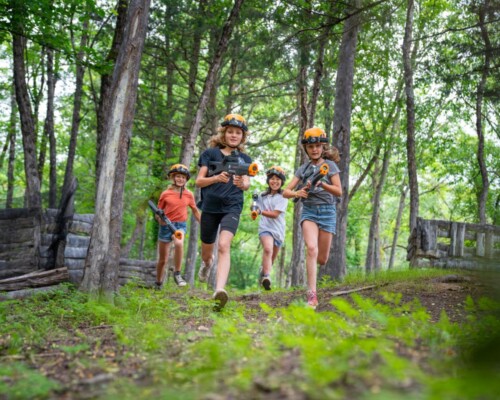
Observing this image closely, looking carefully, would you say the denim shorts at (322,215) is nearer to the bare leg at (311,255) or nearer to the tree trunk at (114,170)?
the bare leg at (311,255)

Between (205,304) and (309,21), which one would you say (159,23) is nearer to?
(309,21)

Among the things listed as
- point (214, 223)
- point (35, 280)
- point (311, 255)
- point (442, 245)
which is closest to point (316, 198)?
point (311, 255)

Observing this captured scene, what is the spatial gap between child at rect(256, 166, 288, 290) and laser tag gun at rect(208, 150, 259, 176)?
3087 mm

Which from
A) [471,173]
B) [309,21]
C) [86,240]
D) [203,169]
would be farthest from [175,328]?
[471,173]

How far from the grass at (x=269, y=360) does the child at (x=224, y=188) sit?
168cm

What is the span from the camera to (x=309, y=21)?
11234 mm

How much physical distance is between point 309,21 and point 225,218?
605 cm

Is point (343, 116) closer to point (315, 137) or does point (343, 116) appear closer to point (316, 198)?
point (315, 137)

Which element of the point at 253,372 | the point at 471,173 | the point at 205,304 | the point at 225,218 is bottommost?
the point at 205,304

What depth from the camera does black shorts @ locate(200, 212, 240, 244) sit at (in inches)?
271

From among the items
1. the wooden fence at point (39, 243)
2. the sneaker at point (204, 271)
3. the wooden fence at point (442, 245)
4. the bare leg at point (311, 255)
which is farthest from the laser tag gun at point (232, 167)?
the wooden fence at point (442, 245)

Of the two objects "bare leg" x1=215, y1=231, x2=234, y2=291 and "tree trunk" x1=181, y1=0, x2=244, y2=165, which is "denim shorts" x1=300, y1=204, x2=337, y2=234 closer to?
"bare leg" x1=215, y1=231, x2=234, y2=291

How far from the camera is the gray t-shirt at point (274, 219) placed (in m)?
10.2

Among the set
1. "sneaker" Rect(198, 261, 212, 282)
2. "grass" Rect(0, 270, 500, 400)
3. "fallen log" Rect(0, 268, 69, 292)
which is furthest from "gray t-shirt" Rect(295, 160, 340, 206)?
"fallen log" Rect(0, 268, 69, 292)
